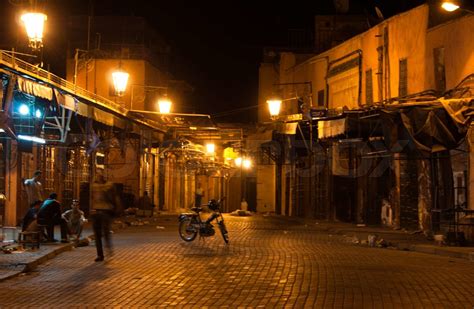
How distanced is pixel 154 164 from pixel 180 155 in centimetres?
374

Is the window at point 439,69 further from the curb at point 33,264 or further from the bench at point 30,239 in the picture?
the bench at point 30,239

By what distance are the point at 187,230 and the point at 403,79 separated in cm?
1190

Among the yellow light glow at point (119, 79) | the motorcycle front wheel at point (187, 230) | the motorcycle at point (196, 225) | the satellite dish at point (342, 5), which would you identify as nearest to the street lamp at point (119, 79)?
the yellow light glow at point (119, 79)

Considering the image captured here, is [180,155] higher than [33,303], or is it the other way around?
[180,155]

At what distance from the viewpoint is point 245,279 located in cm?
A: 1145

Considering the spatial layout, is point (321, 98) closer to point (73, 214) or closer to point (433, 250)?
point (433, 250)

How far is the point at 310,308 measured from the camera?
8789 millimetres

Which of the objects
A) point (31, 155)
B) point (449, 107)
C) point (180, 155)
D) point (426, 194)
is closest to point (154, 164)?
point (180, 155)

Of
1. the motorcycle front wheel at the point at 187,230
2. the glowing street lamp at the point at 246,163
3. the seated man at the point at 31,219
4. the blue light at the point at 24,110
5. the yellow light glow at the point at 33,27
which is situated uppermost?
the yellow light glow at the point at 33,27

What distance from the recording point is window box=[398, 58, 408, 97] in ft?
84.1

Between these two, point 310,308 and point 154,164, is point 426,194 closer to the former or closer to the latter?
point 310,308

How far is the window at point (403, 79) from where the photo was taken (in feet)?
84.1

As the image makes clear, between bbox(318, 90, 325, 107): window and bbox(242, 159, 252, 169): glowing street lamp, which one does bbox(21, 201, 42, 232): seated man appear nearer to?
bbox(318, 90, 325, 107): window

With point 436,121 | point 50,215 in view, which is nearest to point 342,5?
point 436,121
